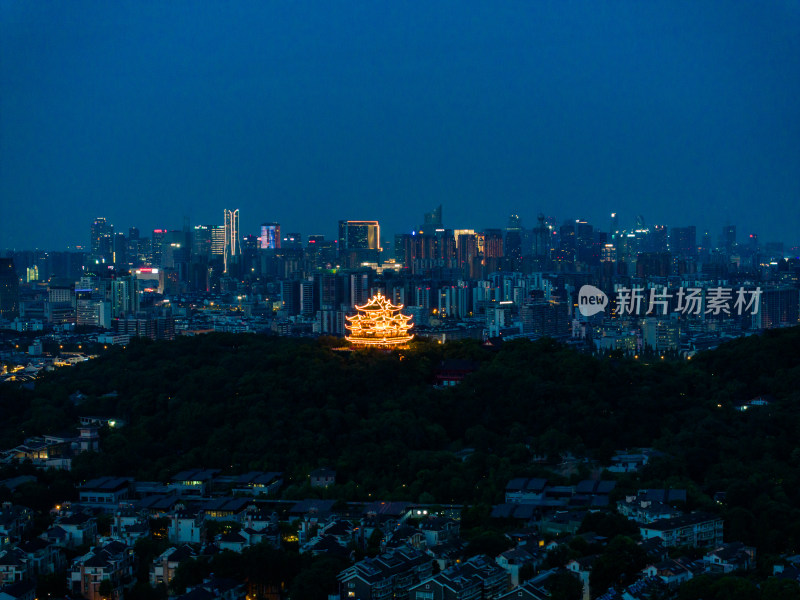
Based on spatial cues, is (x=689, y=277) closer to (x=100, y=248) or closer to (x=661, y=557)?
(x=100, y=248)

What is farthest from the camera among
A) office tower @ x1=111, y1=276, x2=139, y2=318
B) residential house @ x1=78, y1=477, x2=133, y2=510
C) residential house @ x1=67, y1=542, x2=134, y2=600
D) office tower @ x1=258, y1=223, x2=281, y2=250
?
office tower @ x1=258, y1=223, x2=281, y2=250

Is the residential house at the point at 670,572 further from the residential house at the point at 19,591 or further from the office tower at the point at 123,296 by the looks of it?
the office tower at the point at 123,296

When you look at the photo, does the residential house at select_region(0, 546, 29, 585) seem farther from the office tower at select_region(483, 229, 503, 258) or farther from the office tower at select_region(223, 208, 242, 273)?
the office tower at select_region(223, 208, 242, 273)

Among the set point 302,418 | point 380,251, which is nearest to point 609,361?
point 302,418

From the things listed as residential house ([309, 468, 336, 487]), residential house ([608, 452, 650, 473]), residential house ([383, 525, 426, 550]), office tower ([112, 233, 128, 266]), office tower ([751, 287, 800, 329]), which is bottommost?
residential house ([383, 525, 426, 550])

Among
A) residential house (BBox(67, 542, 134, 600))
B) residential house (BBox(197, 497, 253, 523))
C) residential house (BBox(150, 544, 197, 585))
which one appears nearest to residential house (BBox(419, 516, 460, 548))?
residential house (BBox(197, 497, 253, 523))

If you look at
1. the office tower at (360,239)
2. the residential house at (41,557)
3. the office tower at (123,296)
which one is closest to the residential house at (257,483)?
the residential house at (41,557)

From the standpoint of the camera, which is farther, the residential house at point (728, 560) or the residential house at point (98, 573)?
the residential house at point (98, 573)
